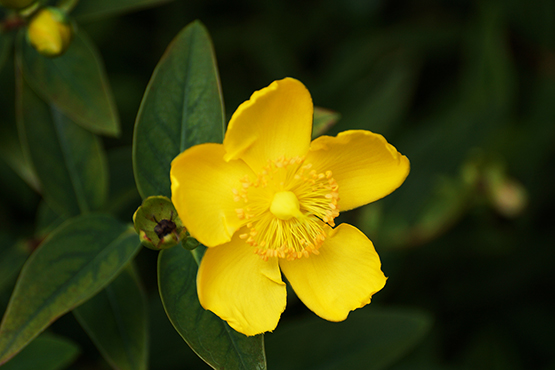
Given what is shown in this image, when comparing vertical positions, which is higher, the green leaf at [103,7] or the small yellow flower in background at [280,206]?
the green leaf at [103,7]

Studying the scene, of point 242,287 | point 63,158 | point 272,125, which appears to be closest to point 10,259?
point 63,158

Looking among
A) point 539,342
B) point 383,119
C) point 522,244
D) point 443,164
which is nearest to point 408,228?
point 443,164

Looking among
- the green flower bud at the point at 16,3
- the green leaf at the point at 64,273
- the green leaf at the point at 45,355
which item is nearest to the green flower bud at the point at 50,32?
the green flower bud at the point at 16,3

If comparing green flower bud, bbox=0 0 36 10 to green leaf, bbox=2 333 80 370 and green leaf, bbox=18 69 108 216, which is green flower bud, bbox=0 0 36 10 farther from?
green leaf, bbox=2 333 80 370

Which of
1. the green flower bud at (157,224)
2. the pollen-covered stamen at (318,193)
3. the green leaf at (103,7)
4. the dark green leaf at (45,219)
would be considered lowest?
the dark green leaf at (45,219)

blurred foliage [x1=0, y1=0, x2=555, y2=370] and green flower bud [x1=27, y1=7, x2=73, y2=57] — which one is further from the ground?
green flower bud [x1=27, y1=7, x2=73, y2=57]

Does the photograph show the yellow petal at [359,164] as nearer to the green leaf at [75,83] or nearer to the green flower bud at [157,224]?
the green flower bud at [157,224]

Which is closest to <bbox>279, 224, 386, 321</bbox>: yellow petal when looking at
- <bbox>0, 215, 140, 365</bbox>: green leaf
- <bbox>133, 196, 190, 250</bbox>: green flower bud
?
<bbox>133, 196, 190, 250</bbox>: green flower bud
